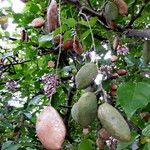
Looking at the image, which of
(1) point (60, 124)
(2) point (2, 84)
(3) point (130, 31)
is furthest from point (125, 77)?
(2) point (2, 84)

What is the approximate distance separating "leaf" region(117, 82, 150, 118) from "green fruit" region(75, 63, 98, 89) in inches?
5.1

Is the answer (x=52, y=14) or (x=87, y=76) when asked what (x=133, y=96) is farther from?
(x=52, y=14)

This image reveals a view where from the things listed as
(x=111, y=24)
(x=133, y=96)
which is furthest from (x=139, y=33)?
(x=133, y=96)

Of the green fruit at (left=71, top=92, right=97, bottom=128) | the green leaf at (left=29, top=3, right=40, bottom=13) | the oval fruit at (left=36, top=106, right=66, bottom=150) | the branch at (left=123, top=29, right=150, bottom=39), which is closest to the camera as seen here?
the oval fruit at (left=36, top=106, right=66, bottom=150)

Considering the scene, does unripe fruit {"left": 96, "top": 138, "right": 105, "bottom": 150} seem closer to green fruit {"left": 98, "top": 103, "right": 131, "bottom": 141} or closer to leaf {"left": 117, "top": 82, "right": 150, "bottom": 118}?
leaf {"left": 117, "top": 82, "right": 150, "bottom": 118}

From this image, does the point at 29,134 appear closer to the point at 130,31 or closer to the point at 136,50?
the point at 136,50

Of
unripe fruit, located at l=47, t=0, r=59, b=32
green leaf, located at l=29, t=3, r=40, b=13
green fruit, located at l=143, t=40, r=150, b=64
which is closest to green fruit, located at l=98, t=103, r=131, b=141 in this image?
unripe fruit, located at l=47, t=0, r=59, b=32

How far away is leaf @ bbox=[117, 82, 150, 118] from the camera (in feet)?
3.70

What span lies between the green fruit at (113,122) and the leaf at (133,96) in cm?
17

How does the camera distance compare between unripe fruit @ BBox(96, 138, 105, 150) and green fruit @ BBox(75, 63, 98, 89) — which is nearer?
green fruit @ BBox(75, 63, 98, 89)

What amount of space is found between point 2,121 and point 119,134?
4.76 feet

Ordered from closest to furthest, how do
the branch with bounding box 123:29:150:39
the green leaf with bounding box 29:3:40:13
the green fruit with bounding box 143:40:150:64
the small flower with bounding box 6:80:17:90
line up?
the branch with bounding box 123:29:150:39
the green fruit with bounding box 143:40:150:64
the green leaf with bounding box 29:3:40:13
the small flower with bounding box 6:80:17:90

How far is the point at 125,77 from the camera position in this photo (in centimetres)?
177

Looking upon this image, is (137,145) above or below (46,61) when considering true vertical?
above
